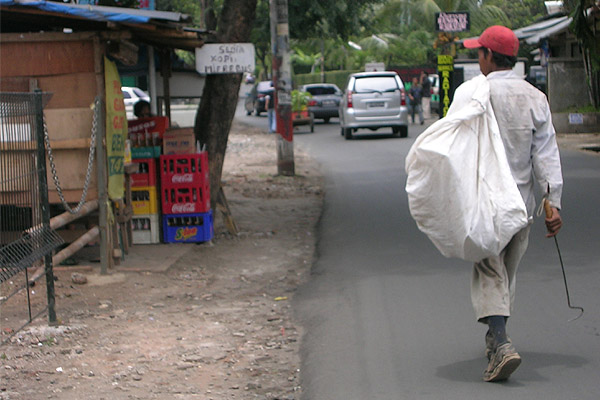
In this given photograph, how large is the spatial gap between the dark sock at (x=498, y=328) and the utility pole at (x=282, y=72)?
40.4 ft

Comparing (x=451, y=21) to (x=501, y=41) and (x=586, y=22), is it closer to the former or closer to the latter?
(x=586, y=22)

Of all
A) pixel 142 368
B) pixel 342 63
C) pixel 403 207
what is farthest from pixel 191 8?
pixel 142 368

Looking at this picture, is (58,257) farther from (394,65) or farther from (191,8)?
(394,65)

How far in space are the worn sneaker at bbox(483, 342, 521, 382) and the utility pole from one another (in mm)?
12438

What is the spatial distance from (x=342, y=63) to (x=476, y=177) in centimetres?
5944

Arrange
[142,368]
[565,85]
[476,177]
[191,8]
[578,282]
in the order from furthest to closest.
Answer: [191,8], [565,85], [578,282], [142,368], [476,177]

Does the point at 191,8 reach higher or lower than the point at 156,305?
higher

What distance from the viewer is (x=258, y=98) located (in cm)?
4462

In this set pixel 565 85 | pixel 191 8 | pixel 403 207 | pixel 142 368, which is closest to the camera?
pixel 142 368

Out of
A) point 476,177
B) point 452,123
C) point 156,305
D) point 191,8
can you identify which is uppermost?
point 191,8

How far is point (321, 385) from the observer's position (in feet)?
17.4

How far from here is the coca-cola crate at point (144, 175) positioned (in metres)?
10.3

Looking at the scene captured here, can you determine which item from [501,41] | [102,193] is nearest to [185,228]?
[102,193]

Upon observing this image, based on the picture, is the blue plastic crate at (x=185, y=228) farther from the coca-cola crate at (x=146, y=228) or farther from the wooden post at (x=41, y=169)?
the wooden post at (x=41, y=169)
